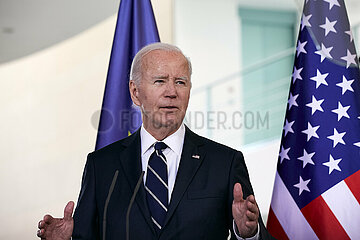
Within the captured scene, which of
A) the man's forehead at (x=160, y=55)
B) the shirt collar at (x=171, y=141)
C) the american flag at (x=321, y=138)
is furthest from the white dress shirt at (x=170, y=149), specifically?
the american flag at (x=321, y=138)

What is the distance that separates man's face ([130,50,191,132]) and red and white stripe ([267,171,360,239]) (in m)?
0.84

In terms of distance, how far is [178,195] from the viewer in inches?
64.8

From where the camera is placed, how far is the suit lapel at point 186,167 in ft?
5.38

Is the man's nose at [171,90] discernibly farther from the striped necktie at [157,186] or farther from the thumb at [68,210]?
the thumb at [68,210]

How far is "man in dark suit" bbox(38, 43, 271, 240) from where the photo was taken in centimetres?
163

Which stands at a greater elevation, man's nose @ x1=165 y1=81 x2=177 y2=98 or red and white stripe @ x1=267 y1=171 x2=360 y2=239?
man's nose @ x1=165 y1=81 x2=177 y2=98

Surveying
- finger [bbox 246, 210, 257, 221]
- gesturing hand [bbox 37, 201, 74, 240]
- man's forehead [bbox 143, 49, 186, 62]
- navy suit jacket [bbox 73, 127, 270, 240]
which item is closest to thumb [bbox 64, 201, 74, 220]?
gesturing hand [bbox 37, 201, 74, 240]

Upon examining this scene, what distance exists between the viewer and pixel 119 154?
1817 millimetres

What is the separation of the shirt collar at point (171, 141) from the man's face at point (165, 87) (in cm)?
3

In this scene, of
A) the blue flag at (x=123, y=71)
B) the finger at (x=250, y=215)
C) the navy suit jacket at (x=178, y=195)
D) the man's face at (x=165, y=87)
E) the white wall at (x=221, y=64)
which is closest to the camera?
the finger at (x=250, y=215)

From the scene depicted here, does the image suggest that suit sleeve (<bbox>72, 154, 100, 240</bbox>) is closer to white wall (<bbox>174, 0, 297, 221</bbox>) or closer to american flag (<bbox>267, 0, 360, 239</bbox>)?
american flag (<bbox>267, 0, 360, 239</bbox>)

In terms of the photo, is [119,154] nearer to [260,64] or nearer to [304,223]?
[304,223]

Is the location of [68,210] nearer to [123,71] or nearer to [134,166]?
[134,166]

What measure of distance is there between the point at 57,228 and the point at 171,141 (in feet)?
1.68
